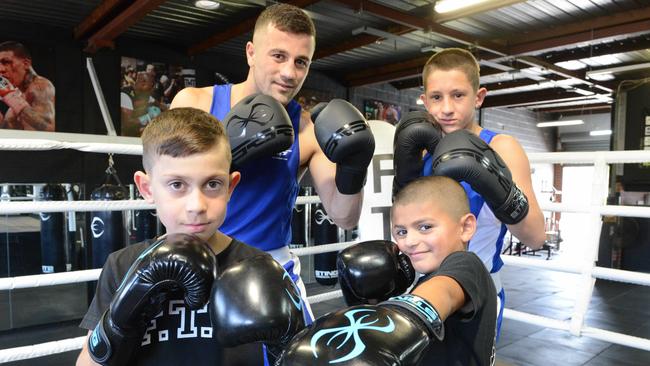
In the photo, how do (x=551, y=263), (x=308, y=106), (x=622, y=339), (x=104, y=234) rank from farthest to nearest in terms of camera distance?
(x=308, y=106) → (x=104, y=234) → (x=551, y=263) → (x=622, y=339)

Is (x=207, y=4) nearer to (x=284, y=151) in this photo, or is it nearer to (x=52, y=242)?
(x=52, y=242)

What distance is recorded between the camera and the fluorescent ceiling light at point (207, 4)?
4.63 m

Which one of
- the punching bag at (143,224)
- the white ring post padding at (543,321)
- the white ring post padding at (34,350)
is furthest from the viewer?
the punching bag at (143,224)

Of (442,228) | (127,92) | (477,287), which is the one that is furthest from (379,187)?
(127,92)

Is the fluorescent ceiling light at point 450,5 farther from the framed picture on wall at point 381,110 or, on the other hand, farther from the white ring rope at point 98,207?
the framed picture on wall at point 381,110

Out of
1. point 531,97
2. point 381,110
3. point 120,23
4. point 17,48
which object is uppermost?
point 531,97

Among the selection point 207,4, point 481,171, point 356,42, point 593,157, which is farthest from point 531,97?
point 481,171

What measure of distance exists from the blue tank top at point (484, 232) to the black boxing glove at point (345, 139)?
0.20 metres

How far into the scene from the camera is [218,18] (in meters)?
5.17

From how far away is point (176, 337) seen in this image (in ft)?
2.76

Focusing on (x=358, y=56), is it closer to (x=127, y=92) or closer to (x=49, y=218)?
(x=127, y=92)

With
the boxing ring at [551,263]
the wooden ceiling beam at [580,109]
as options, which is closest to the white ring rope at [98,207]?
the boxing ring at [551,263]

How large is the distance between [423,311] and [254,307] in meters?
0.24

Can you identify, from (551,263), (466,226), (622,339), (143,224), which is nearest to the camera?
(466,226)
